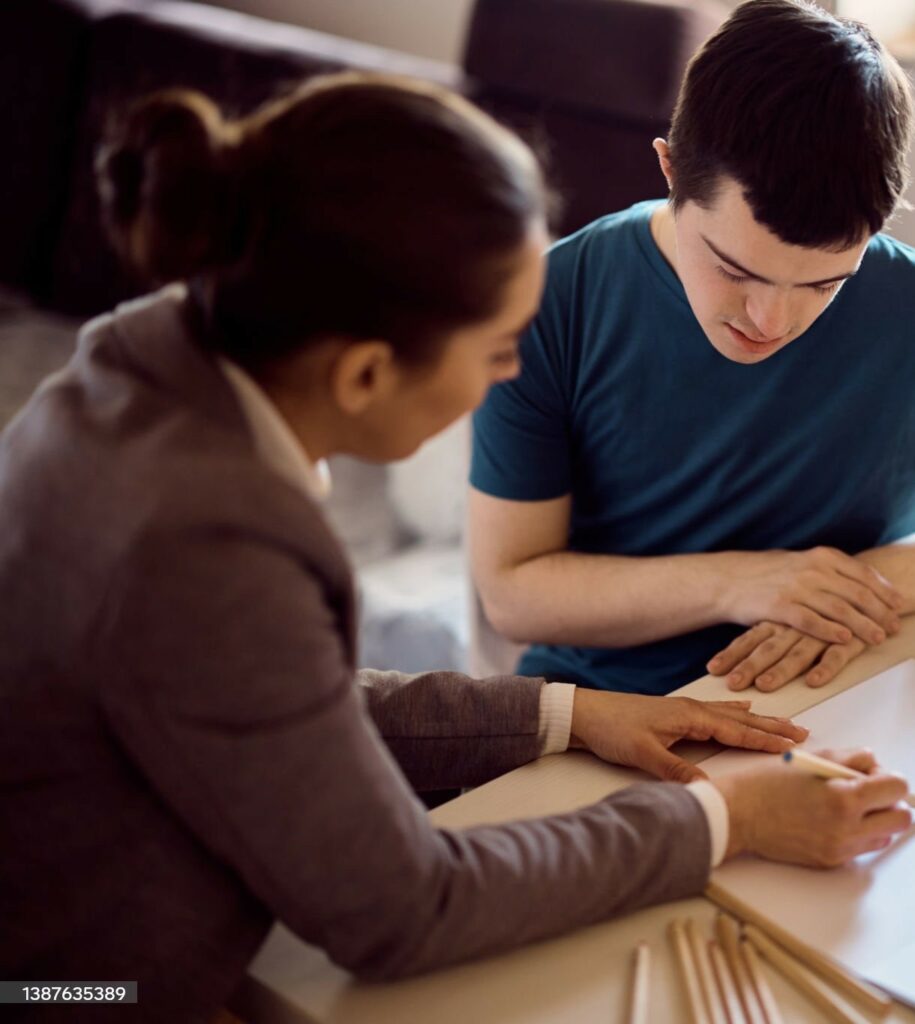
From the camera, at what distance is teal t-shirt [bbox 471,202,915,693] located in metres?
1.22

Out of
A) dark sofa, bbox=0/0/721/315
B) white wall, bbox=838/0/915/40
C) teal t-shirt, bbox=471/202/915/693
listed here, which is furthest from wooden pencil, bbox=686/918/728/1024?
white wall, bbox=838/0/915/40

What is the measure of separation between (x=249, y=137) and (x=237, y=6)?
8.72 ft

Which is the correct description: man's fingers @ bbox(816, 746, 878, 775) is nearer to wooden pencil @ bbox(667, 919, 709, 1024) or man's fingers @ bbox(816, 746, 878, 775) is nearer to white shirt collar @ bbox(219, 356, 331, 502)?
wooden pencil @ bbox(667, 919, 709, 1024)

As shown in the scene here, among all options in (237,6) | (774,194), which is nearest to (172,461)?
(774,194)

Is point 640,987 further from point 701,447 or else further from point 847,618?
point 701,447

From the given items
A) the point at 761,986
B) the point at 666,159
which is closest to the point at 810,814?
the point at 761,986

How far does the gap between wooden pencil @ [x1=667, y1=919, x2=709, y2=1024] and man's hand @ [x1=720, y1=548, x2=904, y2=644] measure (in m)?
0.38

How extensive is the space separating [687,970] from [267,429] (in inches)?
15.6

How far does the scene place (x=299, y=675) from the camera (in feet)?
2.20

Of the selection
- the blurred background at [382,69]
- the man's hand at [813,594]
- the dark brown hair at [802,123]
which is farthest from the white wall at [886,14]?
the man's hand at [813,594]

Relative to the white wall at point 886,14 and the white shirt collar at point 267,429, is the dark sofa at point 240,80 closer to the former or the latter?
the white wall at point 886,14

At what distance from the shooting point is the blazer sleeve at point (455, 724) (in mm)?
948

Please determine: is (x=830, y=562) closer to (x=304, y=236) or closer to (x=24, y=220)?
(x=304, y=236)

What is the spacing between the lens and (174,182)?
687 millimetres
